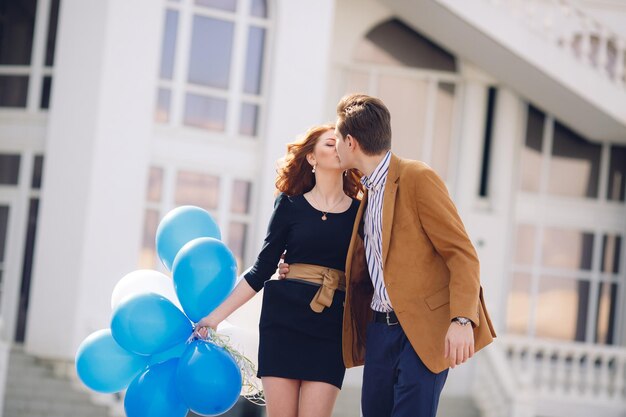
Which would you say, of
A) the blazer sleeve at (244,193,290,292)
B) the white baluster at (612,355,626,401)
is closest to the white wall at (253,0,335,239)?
the white baluster at (612,355,626,401)

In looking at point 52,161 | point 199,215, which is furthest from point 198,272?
point 52,161

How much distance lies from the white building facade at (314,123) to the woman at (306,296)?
735 centimetres

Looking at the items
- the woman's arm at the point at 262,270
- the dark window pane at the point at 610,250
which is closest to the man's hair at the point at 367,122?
the woman's arm at the point at 262,270

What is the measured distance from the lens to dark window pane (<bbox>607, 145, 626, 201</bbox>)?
14.3 metres

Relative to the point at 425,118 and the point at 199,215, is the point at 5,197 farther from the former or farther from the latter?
the point at 199,215

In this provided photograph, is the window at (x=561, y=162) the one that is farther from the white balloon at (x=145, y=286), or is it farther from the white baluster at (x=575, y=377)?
the white balloon at (x=145, y=286)

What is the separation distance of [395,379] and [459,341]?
1.28ft

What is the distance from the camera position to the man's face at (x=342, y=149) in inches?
159

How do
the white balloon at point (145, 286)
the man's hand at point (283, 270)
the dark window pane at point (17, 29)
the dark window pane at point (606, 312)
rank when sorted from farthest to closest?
the dark window pane at point (606, 312) → the dark window pane at point (17, 29) → the white balloon at point (145, 286) → the man's hand at point (283, 270)

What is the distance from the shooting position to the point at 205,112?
1243 cm

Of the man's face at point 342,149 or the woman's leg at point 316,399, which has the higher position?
the man's face at point 342,149

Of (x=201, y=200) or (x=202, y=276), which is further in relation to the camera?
(x=201, y=200)

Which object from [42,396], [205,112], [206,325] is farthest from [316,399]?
[205,112]

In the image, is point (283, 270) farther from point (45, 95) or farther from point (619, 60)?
point (619, 60)
